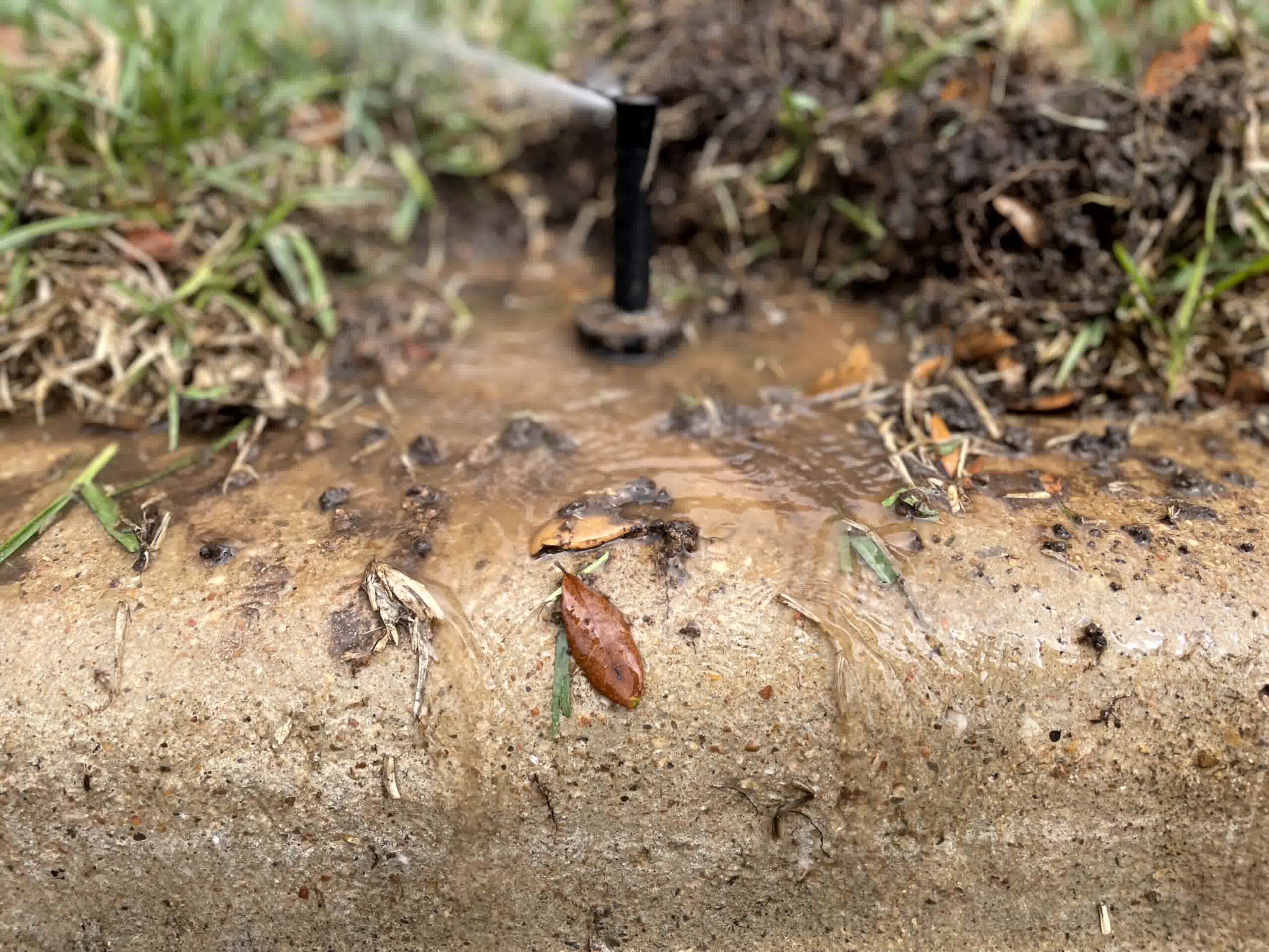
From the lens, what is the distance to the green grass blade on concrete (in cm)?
192

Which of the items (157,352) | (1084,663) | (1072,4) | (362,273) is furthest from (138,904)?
(1072,4)

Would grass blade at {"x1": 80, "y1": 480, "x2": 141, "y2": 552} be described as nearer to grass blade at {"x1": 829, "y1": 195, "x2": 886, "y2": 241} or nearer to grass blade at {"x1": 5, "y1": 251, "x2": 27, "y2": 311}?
grass blade at {"x1": 5, "y1": 251, "x2": 27, "y2": 311}

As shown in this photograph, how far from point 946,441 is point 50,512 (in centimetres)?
202

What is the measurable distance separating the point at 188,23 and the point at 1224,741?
364 centimetres

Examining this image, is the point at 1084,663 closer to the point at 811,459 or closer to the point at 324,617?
the point at 811,459

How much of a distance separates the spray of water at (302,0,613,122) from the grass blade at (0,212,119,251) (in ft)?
4.75

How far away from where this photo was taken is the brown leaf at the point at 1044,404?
243 cm

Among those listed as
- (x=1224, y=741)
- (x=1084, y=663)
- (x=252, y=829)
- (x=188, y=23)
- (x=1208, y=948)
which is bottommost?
(x=1208, y=948)

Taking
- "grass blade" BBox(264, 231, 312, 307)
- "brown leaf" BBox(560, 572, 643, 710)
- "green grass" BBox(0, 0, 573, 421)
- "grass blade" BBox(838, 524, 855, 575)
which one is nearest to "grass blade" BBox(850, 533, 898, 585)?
"grass blade" BBox(838, 524, 855, 575)

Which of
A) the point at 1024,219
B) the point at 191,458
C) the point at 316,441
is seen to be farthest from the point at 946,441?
the point at 191,458

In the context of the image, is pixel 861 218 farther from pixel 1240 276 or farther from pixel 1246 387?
pixel 1246 387

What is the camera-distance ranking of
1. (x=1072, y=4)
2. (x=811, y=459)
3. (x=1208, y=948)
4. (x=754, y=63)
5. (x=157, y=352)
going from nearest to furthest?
1. (x=1208, y=948)
2. (x=811, y=459)
3. (x=157, y=352)
4. (x=754, y=63)
5. (x=1072, y=4)

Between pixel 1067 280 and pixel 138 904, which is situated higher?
pixel 1067 280

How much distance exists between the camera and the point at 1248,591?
5.93ft
